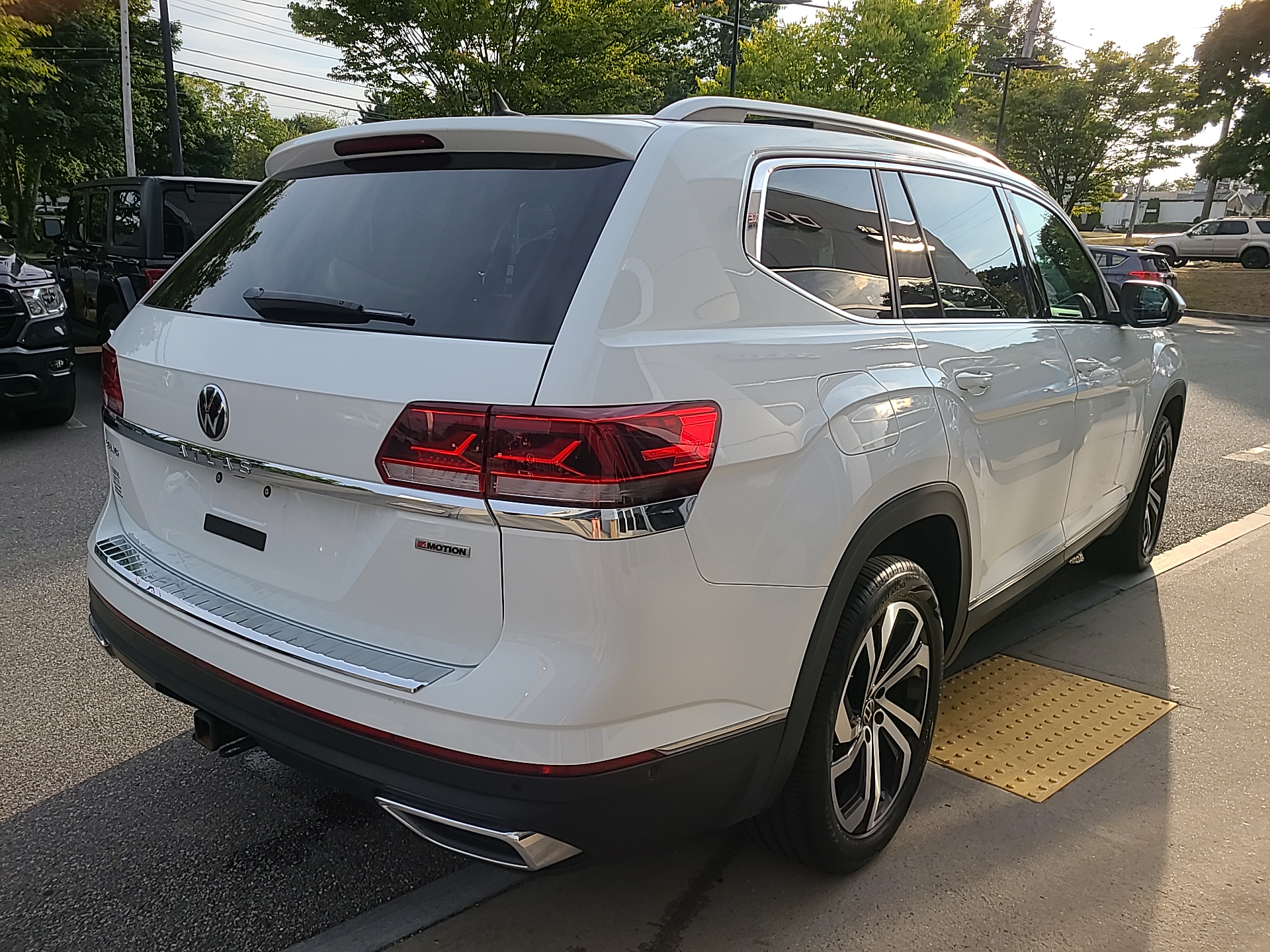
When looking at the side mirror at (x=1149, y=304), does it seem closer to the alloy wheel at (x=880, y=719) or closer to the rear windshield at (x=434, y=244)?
the alloy wheel at (x=880, y=719)

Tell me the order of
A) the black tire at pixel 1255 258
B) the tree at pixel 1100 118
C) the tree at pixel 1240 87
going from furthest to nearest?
the tree at pixel 1100 118 < the tree at pixel 1240 87 < the black tire at pixel 1255 258

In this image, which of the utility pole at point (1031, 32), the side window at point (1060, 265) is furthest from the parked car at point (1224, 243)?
the side window at point (1060, 265)

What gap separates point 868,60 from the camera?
102 feet

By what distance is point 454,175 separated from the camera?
2.31 metres

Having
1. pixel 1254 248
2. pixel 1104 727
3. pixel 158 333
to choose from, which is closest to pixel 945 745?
pixel 1104 727

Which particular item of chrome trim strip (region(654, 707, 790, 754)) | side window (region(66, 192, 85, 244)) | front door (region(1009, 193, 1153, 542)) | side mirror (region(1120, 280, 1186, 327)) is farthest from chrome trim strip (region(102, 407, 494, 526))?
side window (region(66, 192, 85, 244))

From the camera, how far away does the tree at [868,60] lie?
1202 inches

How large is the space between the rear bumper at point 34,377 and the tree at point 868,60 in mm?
26513

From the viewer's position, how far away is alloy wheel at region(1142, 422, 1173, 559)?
16.3ft

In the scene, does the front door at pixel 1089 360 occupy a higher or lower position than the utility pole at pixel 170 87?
lower

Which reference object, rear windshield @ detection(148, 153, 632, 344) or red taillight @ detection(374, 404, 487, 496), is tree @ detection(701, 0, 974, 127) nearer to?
rear windshield @ detection(148, 153, 632, 344)

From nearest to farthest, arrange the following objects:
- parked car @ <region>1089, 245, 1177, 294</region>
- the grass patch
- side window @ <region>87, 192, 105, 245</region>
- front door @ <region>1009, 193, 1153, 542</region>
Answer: front door @ <region>1009, 193, 1153, 542</region> < side window @ <region>87, 192, 105, 245</region> < parked car @ <region>1089, 245, 1177, 294</region> < the grass patch

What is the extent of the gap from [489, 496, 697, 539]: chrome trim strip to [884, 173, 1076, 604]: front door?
1.18 m

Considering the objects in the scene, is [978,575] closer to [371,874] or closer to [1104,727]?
[1104,727]
